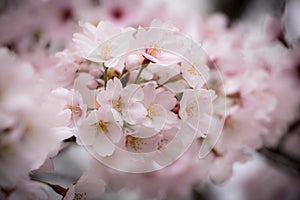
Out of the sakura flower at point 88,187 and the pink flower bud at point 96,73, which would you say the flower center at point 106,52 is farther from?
the sakura flower at point 88,187

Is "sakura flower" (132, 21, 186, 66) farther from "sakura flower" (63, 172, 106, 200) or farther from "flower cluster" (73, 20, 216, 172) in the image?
"sakura flower" (63, 172, 106, 200)

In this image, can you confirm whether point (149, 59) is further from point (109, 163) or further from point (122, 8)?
point (122, 8)

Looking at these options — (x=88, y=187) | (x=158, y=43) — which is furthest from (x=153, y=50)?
(x=88, y=187)

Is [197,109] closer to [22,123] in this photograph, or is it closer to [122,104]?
[122,104]

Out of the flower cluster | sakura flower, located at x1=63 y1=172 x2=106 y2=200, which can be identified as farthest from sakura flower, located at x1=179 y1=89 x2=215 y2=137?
sakura flower, located at x1=63 y1=172 x2=106 y2=200

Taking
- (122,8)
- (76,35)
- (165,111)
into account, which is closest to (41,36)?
(122,8)

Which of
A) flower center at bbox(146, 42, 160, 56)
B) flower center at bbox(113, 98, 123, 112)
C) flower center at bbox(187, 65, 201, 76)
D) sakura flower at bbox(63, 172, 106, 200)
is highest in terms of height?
flower center at bbox(146, 42, 160, 56)

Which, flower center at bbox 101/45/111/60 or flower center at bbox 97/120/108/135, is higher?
flower center at bbox 101/45/111/60

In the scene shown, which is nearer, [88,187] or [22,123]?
[22,123]
